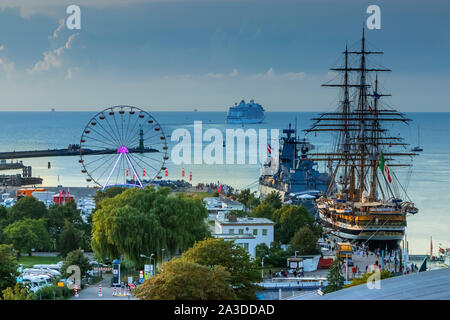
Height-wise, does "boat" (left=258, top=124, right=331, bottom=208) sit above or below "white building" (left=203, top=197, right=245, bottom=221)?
above

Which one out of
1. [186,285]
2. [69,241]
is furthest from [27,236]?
[186,285]

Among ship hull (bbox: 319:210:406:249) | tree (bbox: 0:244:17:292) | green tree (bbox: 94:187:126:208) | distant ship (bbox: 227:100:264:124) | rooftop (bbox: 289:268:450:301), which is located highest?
distant ship (bbox: 227:100:264:124)

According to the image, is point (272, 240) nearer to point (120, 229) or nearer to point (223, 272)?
point (120, 229)

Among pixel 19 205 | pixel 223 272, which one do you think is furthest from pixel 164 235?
pixel 19 205

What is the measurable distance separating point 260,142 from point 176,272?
133 metres

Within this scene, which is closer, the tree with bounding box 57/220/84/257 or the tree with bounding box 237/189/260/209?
the tree with bounding box 57/220/84/257

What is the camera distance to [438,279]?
18.4 m

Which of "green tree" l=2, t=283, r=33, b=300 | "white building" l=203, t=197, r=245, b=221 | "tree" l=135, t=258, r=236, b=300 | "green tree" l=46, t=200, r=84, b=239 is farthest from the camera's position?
"white building" l=203, t=197, r=245, b=221

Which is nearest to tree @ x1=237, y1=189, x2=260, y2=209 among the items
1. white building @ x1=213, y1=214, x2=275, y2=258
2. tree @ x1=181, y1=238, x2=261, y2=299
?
white building @ x1=213, y1=214, x2=275, y2=258

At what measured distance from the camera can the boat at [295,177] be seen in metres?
68.2

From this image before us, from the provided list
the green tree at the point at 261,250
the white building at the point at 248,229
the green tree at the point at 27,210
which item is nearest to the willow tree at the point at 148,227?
the green tree at the point at 261,250

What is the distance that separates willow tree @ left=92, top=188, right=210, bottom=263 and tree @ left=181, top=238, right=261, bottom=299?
23.6ft

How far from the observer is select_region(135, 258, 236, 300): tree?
21.4m

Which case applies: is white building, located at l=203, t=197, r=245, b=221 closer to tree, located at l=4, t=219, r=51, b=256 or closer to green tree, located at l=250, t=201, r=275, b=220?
green tree, located at l=250, t=201, r=275, b=220
